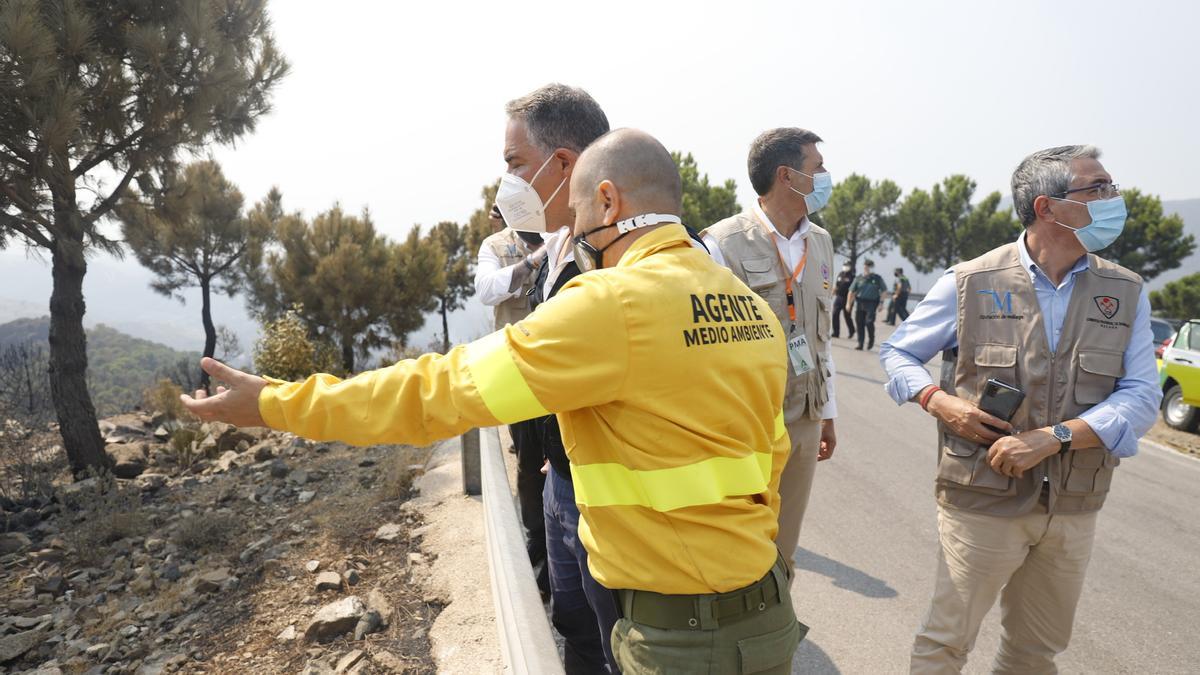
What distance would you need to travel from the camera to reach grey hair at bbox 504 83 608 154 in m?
2.62

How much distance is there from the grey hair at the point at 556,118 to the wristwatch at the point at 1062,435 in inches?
78.6

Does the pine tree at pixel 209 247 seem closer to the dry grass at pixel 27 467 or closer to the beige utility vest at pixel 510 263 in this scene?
the dry grass at pixel 27 467

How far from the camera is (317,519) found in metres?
5.45

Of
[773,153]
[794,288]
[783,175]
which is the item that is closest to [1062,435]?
[794,288]

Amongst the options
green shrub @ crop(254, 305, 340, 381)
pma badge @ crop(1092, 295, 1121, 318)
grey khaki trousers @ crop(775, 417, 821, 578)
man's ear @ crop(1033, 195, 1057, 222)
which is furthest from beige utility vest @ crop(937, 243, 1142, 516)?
green shrub @ crop(254, 305, 340, 381)

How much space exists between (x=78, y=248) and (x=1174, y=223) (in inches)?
2062

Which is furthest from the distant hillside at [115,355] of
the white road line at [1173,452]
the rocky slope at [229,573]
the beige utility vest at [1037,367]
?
the white road line at [1173,452]

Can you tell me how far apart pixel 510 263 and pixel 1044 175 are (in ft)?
8.60

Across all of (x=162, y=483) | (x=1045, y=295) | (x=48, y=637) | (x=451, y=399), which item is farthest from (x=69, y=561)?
(x=1045, y=295)

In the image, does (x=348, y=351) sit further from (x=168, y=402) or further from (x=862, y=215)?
(x=862, y=215)

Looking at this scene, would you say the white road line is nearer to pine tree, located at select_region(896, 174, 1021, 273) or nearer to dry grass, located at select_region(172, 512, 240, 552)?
dry grass, located at select_region(172, 512, 240, 552)

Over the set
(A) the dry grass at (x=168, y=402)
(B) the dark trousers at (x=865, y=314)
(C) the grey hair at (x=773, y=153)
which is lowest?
(A) the dry grass at (x=168, y=402)

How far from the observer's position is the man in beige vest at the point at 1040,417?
249cm

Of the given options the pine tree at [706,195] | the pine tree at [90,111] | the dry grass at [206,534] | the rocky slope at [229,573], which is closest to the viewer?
the rocky slope at [229,573]
